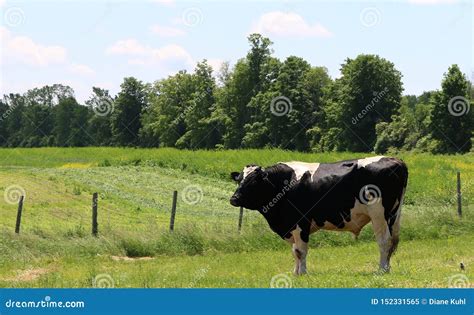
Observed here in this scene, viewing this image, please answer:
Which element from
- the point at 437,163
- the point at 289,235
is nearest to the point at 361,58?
the point at 437,163

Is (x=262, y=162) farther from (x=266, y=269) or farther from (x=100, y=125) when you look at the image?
(x=100, y=125)

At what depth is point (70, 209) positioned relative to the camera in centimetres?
3506

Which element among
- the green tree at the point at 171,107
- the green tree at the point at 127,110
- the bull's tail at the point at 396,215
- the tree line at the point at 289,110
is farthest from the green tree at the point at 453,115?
the bull's tail at the point at 396,215

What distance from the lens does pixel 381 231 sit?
14648 millimetres

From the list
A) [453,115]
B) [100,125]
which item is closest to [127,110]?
[100,125]

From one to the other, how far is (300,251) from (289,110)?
71643 mm

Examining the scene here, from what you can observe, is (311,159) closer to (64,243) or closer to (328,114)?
(64,243)

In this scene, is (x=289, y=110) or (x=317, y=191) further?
(x=289, y=110)

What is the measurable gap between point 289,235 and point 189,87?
86929mm

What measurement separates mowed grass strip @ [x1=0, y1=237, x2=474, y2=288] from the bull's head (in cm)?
159

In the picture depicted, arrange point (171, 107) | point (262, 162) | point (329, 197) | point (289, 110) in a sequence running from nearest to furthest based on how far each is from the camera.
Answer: point (329, 197) < point (262, 162) < point (289, 110) < point (171, 107)

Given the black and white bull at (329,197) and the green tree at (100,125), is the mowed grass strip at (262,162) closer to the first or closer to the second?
the black and white bull at (329,197)

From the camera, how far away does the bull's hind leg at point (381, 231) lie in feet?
47.9
